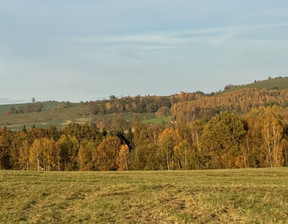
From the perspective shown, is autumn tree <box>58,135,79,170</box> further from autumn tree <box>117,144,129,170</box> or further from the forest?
autumn tree <box>117,144,129,170</box>

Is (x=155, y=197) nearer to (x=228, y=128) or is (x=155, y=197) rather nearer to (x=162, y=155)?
(x=228, y=128)

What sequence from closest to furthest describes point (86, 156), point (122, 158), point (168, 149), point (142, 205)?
point (142, 205), point (86, 156), point (122, 158), point (168, 149)

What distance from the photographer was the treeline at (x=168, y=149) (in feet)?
278

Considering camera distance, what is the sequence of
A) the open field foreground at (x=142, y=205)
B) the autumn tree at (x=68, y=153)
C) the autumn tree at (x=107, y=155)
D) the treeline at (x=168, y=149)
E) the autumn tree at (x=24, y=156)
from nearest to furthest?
the open field foreground at (x=142, y=205) < the treeline at (x=168, y=149) < the autumn tree at (x=24, y=156) < the autumn tree at (x=107, y=155) < the autumn tree at (x=68, y=153)

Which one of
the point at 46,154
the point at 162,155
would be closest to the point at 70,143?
the point at 46,154

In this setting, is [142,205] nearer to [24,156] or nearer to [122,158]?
[122,158]

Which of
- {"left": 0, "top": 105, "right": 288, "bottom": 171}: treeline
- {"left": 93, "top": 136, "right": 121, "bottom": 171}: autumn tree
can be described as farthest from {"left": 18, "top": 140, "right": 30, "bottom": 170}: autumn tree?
{"left": 93, "top": 136, "right": 121, "bottom": 171}: autumn tree

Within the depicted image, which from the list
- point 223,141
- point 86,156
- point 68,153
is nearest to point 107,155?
point 86,156

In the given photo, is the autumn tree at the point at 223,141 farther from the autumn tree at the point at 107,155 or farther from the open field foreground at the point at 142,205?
the open field foreground at the point at 142,205

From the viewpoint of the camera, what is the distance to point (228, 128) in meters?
85.1

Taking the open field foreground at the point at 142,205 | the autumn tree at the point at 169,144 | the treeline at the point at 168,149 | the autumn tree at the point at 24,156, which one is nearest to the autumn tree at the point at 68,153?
the treeline at the point at 168,149

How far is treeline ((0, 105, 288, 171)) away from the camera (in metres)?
84.6

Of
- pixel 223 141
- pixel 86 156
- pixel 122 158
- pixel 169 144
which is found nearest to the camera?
pixel 223 141

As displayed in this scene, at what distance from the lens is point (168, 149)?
10012 centimetres
